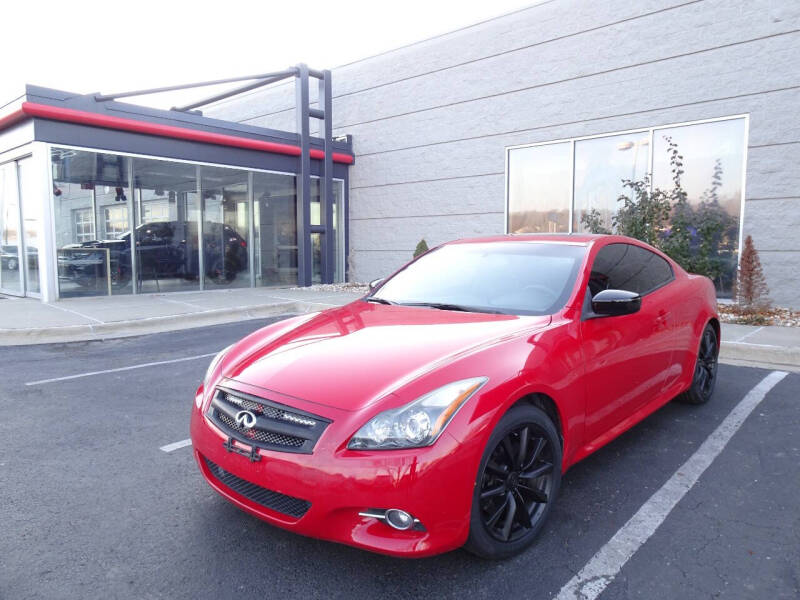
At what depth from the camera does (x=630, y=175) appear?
11.2m

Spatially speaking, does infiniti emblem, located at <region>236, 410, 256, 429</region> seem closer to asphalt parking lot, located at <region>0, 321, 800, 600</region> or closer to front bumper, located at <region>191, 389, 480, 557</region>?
front bumper, located at <region>191, 389, 480, 557</region>

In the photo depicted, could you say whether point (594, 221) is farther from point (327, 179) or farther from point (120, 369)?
point (120, 369)

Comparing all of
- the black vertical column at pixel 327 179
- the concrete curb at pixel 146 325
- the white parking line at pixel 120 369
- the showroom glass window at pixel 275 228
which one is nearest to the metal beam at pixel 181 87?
the black vertical column at pixel 327 179

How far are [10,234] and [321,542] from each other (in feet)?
44.1

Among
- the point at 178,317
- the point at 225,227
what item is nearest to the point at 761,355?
the point at 178,317

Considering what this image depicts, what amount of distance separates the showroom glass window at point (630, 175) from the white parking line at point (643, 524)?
6.90 meters

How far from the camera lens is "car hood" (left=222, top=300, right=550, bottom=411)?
2.46 metres

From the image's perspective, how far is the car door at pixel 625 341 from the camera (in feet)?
10.3

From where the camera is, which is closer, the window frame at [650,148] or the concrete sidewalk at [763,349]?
the concrete sidewalk at [763,349]

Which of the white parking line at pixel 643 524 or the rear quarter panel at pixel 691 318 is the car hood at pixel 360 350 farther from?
the rear quarter panel at pixel 691 318

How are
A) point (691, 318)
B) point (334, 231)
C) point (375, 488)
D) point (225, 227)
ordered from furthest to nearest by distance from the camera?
point (334, 231) → point (225, 227) → point (691, 318) → point (375, 488)

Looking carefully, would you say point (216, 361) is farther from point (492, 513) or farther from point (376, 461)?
point (492, 513)

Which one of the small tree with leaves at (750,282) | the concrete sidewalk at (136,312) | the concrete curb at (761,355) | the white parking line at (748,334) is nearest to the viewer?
the concrete curb at (761,355)

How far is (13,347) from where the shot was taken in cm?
754
